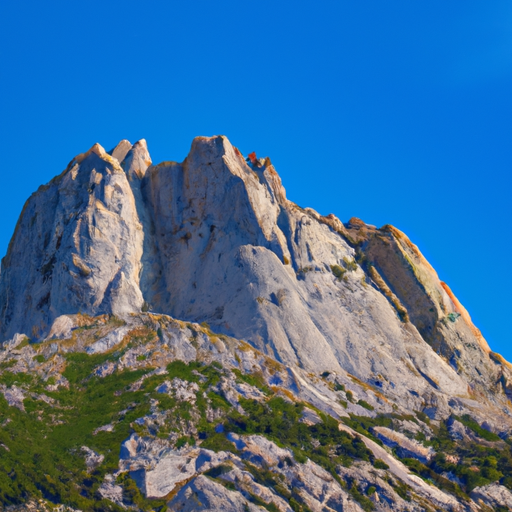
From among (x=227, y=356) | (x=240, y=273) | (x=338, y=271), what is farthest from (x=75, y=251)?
(x=338, y=271)

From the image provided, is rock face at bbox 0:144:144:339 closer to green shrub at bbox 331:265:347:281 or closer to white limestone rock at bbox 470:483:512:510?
green shrub at bbox 331:265:347:281

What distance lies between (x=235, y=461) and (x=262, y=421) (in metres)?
4.56

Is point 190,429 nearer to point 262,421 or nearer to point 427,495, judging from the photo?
point 262,421

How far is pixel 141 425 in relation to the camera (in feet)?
169

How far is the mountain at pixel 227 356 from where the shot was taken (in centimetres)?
4891

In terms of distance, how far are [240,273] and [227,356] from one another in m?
8.88

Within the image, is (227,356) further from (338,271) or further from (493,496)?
(493,496)

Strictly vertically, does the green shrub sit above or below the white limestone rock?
above

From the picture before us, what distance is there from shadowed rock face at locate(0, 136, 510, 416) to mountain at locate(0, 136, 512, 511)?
15 centimetres

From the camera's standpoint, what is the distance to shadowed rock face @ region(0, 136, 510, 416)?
63719mm

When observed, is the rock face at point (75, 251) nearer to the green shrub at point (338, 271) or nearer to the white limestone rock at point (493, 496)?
the green shrub at point (338, 271)

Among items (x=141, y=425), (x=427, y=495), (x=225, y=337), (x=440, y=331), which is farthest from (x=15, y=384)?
(x=440, y=331)

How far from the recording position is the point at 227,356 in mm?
58844

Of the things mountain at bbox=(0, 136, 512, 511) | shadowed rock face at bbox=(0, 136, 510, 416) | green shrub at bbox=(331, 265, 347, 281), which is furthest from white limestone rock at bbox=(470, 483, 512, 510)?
green shrub at bbox=(331, 265, 347, 281)
